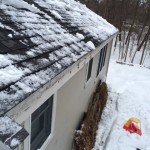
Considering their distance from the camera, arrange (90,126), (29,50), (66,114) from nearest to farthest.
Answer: (29,50) → (66,114) → (90,126)

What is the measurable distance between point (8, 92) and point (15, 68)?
474 millimetres

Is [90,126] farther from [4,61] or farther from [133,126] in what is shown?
[4,61]

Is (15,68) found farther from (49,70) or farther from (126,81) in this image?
(126,81)

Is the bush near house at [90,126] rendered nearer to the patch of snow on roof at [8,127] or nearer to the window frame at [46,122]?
the window frame at [46,122]

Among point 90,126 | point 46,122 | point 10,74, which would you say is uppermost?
point 10,74

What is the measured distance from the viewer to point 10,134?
4.68 feet

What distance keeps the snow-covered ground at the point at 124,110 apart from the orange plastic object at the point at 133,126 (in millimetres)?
155

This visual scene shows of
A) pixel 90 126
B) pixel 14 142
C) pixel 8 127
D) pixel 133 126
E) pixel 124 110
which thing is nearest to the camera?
pixel 14 142

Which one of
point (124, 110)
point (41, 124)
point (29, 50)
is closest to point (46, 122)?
point (41, 124)

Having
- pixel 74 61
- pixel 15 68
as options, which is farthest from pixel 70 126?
pixel 15 68

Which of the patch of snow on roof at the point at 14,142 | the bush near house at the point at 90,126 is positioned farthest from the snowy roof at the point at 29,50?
the bush near house at the point at 90,126

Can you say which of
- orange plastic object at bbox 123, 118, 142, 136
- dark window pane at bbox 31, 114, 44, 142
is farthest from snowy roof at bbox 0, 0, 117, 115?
orange plastic object at bbox 123, 118, 142, 136

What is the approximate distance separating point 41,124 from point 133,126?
4.92m

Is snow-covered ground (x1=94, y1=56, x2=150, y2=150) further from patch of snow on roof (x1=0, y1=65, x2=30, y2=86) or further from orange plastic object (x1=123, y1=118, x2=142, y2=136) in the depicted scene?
patch of snow on roof (x1=0, y1=65, x2=30, y2=86)
